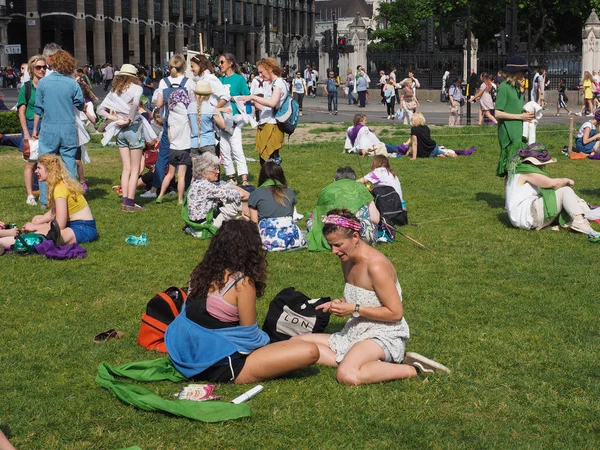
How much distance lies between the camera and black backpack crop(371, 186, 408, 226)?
36.0 feet

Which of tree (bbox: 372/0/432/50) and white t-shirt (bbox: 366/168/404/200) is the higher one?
tree (bbox: 372/0/432/50)

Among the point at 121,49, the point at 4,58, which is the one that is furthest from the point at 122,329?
the point at 121,49

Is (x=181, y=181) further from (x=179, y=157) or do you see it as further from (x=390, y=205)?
(x=390, y=205)

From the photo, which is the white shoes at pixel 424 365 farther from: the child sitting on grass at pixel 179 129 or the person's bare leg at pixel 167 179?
the person's bare leg at pixel 167 179

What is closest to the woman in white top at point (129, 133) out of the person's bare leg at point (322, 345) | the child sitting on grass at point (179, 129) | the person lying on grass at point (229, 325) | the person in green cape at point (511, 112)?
the child sitting on grass at point (179, 129)

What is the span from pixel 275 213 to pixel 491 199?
4478 mm

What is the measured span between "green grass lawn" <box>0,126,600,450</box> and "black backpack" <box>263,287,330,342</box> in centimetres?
50

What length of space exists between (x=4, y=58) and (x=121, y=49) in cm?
1591

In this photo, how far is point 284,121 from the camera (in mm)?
13023

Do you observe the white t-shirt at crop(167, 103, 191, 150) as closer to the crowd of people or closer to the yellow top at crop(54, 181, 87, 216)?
the crowd of people

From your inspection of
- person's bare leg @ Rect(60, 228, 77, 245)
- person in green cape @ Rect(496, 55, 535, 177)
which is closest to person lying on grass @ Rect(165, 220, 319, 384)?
person's bare leg @ Rect(60, 228, 77, 245)

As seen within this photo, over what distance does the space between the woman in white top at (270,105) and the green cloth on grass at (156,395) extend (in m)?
7.08

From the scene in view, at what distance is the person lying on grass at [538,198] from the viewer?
1055 centimetres

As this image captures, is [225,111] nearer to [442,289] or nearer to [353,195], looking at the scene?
[353,195]
